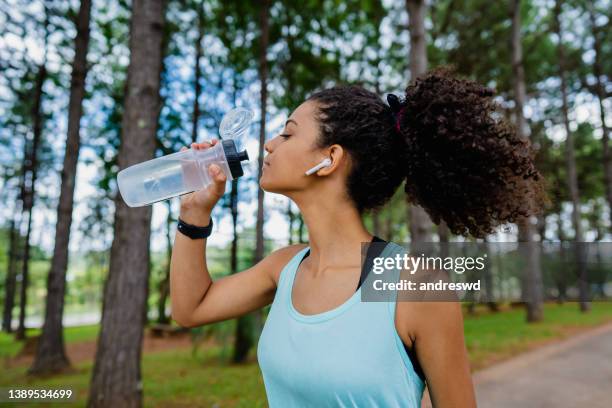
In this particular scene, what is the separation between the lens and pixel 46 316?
922cm

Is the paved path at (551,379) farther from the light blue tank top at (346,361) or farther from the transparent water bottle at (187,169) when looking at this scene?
the transparent water bottle at (187,169)

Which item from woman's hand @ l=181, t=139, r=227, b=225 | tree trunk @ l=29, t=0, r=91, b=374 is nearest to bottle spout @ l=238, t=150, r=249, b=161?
woman's hand @ l=181, t=139, r=227, b=225

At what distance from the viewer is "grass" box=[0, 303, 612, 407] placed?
6.11 meters

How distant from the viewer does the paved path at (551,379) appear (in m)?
5.18

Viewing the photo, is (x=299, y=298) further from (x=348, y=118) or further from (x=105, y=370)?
(x=105, y=370)

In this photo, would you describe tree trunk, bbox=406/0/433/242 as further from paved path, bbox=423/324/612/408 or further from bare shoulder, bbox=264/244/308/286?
bare shoulder, bbox=264/244/308/286

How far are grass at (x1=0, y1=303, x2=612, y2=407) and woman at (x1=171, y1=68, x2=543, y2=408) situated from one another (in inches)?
165

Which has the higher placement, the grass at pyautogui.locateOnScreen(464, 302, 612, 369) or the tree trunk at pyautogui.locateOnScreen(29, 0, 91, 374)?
the tree trunk at pyautogui.locateOnScreen(29, 0, 91, 374)

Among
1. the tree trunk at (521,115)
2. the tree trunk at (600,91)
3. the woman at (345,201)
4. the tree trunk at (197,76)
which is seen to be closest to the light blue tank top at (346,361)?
the woman at (345,201)

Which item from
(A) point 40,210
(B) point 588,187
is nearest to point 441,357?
(B) point 588,187

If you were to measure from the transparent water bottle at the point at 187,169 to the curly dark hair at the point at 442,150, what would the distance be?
34 cm

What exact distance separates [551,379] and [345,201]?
242 inches

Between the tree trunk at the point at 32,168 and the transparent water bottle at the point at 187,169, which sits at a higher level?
the tree trunk at the point at 32,168

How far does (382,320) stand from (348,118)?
28.9 inches
